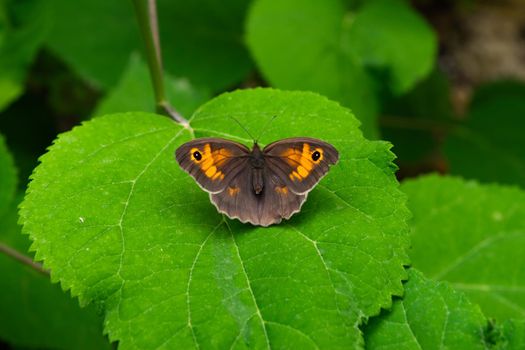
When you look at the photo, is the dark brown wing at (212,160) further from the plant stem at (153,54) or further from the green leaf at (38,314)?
the green leaf at (38,314)

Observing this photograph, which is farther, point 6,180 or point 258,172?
point 6,180

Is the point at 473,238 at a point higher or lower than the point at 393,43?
lower

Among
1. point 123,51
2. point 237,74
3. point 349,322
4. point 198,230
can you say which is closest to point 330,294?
point 349,322

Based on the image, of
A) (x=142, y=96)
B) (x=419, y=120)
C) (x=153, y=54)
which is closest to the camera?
(x=153, y=54)

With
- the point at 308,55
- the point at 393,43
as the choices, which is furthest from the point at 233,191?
the point at 393,43

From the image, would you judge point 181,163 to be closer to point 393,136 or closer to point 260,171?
point 260,171

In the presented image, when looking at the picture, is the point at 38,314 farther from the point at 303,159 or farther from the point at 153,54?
the point at 303,159

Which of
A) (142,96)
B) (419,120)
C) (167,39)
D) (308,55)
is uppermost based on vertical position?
(308,55)
